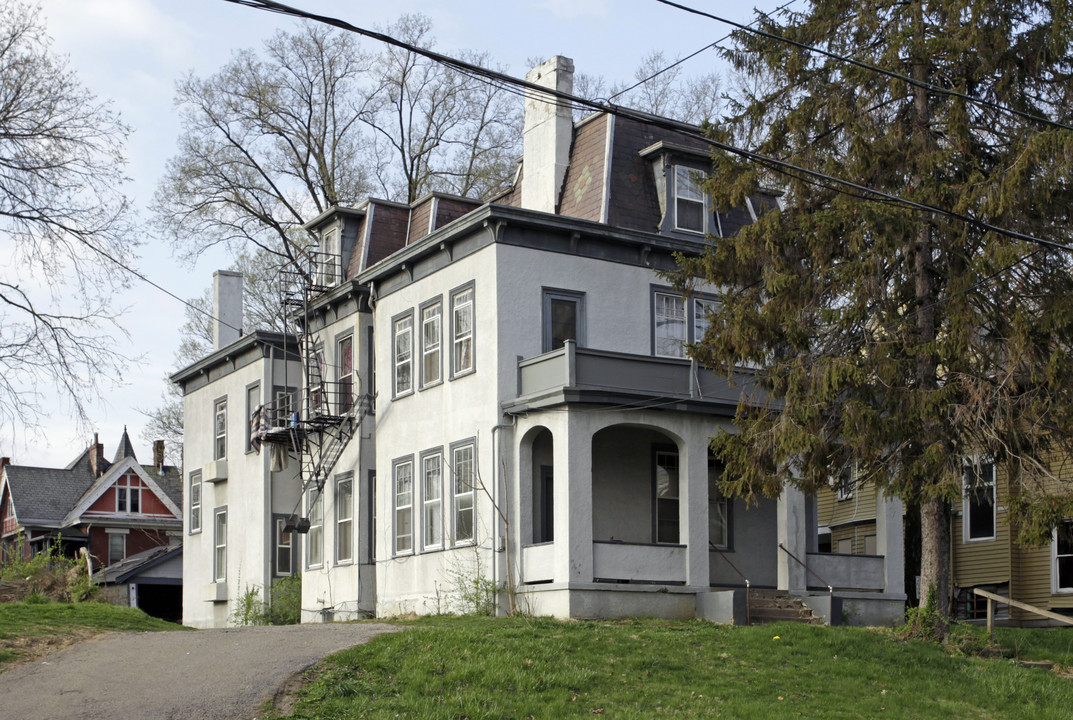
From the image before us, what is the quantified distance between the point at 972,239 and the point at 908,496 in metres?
3.91

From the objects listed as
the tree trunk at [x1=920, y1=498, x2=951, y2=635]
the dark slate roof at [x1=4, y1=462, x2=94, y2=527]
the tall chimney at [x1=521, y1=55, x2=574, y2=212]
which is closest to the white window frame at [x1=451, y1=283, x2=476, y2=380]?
the tall chimney at [x1=521, y1=55, x2=574, y2=212]

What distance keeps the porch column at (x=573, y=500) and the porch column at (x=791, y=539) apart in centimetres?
433

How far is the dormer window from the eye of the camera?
26953mm

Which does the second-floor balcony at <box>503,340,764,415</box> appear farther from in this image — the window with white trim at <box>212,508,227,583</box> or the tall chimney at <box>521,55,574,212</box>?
the window with white trim at <box>212,508,227,583</box>

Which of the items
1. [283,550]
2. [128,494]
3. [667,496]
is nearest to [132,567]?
[128,494]

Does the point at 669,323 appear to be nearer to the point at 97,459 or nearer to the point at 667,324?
the point at 667,324

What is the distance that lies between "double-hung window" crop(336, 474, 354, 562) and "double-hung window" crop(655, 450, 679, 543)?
7.40 metres

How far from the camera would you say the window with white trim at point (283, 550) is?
3212 cm

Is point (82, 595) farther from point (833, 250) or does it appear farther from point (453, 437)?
point (833, 250)

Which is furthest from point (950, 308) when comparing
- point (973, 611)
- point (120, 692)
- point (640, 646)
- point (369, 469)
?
point (973, 611)

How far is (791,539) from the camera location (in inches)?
961

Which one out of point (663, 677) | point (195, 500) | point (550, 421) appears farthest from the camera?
point (195, 500)

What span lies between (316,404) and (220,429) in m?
6.49

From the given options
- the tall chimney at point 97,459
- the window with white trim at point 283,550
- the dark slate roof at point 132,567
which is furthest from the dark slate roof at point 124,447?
the window with white trim at point 283,550
